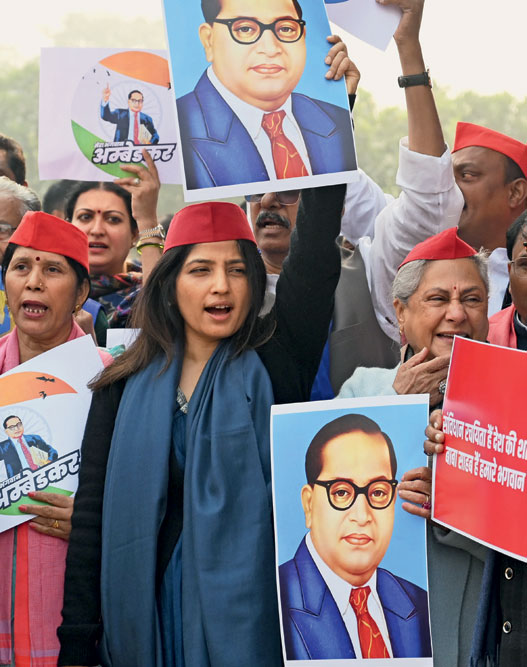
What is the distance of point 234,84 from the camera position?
3402 millimetres

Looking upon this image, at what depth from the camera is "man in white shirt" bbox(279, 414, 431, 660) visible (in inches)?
122

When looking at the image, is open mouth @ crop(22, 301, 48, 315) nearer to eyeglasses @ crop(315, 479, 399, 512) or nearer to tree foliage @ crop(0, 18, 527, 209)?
eyeglasses @ crop(315, 479, 399, 512)

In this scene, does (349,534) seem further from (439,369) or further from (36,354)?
(36,354)

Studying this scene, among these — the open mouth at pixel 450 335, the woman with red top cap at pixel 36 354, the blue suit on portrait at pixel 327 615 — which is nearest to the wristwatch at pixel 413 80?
the open mouth at pixel 450 335

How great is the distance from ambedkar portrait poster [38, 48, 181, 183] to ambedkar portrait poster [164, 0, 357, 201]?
93 cm

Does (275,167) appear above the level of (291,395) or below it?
above

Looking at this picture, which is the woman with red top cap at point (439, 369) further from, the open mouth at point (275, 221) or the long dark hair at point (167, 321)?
the open mouth at point (275, 221)

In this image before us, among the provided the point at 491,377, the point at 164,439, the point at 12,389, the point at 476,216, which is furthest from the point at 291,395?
the point at 476,216

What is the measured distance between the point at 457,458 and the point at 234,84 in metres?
1.41

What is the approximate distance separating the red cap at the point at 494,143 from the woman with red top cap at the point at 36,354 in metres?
2.02

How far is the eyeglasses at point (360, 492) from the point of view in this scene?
321 centimetres

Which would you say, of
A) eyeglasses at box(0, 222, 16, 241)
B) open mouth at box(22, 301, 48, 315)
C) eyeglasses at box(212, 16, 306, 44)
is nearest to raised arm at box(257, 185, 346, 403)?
eyeglasses at box(212, 16, 306, 44)

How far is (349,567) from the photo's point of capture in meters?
3.18

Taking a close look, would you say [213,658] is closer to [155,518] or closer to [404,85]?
[155,518]
